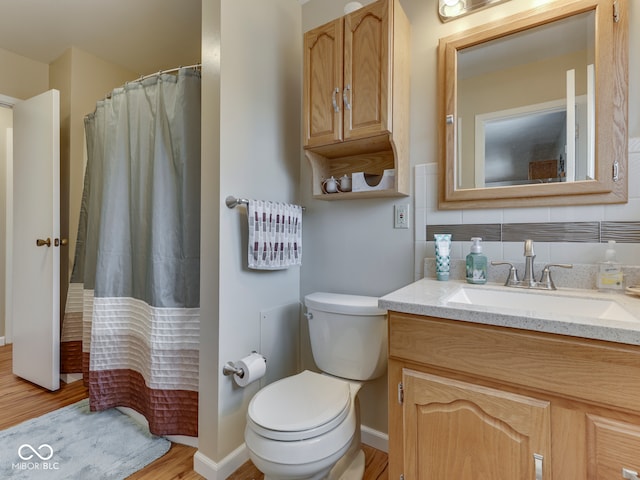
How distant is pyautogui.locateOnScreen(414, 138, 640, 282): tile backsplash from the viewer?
3.46ft

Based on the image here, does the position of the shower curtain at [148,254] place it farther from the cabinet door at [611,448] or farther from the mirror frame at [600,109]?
the cabinet door at [611,448]

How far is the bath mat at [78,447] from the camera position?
135 cm

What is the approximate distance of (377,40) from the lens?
1.28m

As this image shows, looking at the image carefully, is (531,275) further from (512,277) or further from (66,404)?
(66,404)

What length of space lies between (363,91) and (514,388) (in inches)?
46.4

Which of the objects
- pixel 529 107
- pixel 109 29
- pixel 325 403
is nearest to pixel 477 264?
pixel 529 107

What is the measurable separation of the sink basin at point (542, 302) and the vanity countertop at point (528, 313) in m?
0.01

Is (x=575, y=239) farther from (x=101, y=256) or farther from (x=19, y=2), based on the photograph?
(x=19, y=2)

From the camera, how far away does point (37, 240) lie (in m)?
2.06

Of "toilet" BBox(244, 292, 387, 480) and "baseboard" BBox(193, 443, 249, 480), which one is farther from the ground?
"toilet" BBox(244, 292, 387, 480)

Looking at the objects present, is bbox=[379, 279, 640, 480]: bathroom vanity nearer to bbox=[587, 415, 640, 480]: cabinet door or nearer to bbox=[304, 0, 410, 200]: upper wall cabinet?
bbox=[587, 415, 640, 480]: cabinet door

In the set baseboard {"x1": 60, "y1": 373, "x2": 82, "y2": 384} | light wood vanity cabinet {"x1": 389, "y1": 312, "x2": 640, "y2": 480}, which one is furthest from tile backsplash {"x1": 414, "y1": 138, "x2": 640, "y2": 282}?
baseboard {"x1": 60, "y1": 373, "x2": 82, "y2": 384}

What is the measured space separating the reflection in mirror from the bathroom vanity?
502mm

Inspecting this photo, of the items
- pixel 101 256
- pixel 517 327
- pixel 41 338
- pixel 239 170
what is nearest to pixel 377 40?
pixel 239 170
